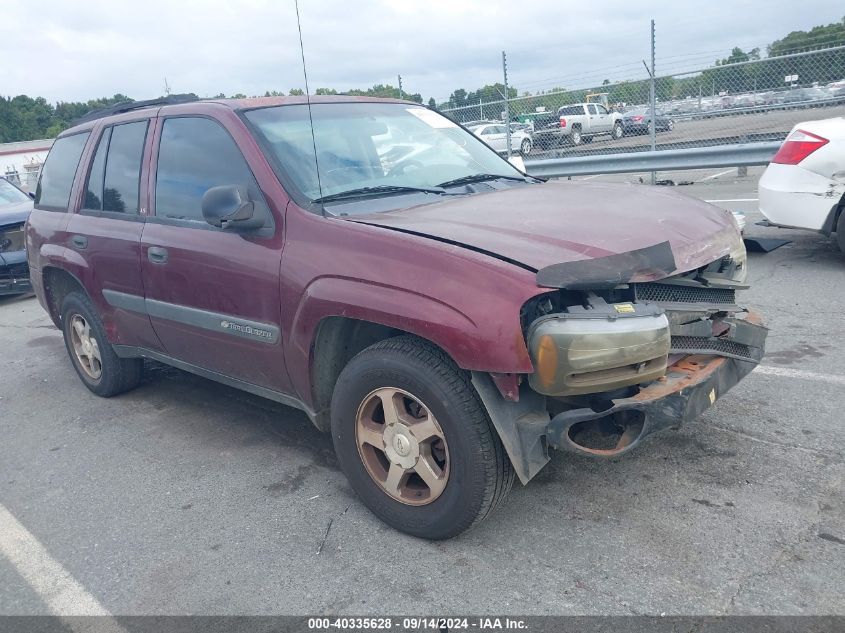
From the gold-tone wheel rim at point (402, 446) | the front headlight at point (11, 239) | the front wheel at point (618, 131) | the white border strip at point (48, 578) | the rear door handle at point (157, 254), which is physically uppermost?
the front wheel at point (618, 131)

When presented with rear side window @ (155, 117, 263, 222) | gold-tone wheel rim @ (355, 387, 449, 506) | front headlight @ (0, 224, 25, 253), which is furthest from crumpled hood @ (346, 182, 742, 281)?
front headlight @ (0, 224, 25, 253)

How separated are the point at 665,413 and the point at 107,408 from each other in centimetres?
380

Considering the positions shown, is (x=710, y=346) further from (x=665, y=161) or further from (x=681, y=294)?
(x=665, y=161)

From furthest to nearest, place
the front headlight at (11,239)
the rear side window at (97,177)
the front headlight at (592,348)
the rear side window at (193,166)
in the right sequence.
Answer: the front headlight at (11,239) → the rear side window at (97,177) → the rear side window at (193,166) → the front headlight at (592,348)

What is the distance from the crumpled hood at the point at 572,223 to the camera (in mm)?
2779

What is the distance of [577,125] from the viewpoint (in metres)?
16.1

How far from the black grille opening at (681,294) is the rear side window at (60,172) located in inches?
151

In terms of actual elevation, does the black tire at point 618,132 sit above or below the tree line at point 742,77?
below

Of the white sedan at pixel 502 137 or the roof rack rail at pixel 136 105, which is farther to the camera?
the white sedan at pixel 502 137

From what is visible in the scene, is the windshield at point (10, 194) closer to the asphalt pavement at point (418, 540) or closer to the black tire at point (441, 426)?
the asphalt pavement at point (418, 540)

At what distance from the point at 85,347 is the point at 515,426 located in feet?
11.8

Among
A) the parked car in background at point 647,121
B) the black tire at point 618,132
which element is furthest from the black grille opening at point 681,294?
the black tire at point 618,132

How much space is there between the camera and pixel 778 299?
582 centimetres

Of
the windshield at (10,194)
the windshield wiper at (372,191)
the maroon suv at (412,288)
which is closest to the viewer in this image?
the maroon suv at (412,288)
